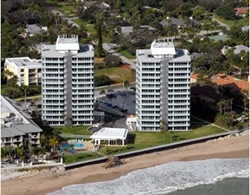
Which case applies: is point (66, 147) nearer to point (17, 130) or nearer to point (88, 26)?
point (17, 130)

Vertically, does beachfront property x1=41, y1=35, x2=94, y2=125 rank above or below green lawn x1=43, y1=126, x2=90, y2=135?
above

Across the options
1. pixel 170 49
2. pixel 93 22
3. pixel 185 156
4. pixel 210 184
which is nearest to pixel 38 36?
pixel 93 22

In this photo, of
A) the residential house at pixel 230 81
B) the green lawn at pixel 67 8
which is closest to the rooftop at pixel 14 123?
the residential house at pixel 230 81

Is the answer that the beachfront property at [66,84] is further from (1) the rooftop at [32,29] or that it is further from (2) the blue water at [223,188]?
(1) the rooftop at [32,29]

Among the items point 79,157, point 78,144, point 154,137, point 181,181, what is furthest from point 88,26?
point 181,181

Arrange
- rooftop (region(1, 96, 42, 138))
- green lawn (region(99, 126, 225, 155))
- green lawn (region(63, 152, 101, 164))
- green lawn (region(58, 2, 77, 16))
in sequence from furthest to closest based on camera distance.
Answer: green lawn (region(58, 2, 77, 16)) → green lawn (region(99, 126, 225, 155)) → rooftop (region(1, 96, 42, 138)) → green lawn (region(63, 152, 101, 164))

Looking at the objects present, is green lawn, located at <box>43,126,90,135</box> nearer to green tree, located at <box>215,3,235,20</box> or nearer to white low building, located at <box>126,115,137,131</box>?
white low building, located at <box>126,115,137,131</box>

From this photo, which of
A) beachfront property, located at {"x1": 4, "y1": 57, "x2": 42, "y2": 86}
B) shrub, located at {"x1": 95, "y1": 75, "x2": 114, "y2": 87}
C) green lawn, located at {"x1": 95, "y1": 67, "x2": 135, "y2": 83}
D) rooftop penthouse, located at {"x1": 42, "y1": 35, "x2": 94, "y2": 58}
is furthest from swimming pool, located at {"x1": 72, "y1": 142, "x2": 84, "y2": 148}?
green lawn, located at {"x1": 95, "y1": 67, "x2": 135, "y2": 83}
